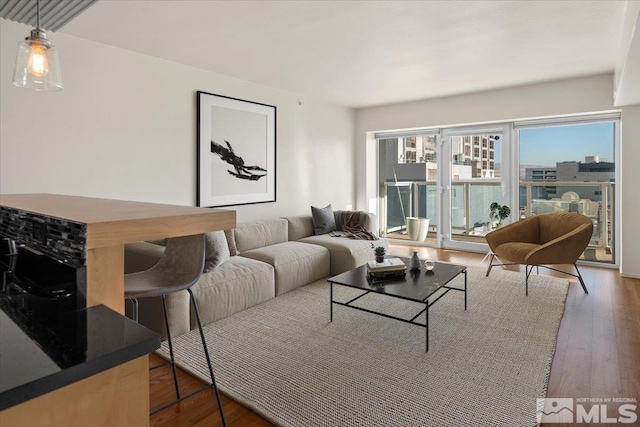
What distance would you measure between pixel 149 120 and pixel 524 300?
12.8 ft

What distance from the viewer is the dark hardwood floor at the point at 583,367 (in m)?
1.92

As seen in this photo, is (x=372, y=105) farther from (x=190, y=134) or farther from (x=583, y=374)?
(x=583, y=374)

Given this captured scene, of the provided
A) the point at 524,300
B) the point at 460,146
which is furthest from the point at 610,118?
the point at 524,300

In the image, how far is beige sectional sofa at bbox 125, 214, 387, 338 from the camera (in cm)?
283

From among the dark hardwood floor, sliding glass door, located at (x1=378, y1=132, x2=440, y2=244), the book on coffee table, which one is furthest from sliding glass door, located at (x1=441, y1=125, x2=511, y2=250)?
the book on coffee table

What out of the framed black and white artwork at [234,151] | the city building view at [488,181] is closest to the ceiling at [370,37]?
the framed black and white artwork at [234,151]

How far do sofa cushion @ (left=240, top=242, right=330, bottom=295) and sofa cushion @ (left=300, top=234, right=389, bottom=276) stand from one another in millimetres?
92

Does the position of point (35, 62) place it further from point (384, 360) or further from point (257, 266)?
point (384, 360)

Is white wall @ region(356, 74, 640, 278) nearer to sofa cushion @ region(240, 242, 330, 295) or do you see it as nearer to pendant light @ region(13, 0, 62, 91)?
sofa cushion @ region(240, 242, 330, 295)

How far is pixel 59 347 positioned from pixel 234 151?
394cm

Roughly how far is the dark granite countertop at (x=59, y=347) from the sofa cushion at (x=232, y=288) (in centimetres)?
193

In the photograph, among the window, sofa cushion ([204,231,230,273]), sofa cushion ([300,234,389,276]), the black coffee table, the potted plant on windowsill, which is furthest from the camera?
the potted plant on windowsill

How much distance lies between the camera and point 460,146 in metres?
5.96

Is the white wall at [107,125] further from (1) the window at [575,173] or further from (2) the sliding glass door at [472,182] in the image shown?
(1) the window at [575,173]
